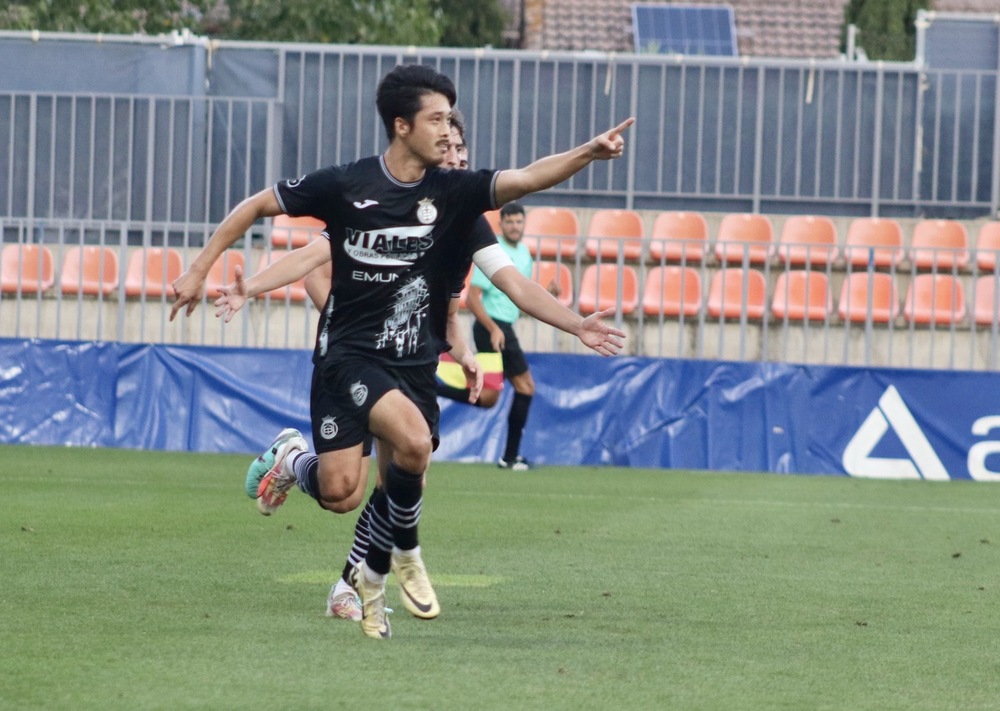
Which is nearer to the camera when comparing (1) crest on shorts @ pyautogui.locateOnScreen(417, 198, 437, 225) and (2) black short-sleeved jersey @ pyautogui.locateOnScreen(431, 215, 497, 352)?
(1) crest on shorts @ pyautogui.locateOnScreen(417, 198, 437, 225)

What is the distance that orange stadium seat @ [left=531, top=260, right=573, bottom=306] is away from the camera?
16.5m

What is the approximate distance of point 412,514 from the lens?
6.50 metres

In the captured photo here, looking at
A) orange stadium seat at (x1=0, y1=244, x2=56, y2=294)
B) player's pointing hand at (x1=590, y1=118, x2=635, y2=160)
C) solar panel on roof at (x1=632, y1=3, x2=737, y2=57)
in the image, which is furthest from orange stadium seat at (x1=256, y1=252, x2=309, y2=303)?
solar panel on roof at (x1=632, y1=3, x2=737, y2=57)

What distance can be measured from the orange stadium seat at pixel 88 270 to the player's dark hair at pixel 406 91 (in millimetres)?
9945

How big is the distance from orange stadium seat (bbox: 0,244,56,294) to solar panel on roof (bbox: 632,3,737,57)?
23914 millimetres

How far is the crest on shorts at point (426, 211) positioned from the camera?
6508mm

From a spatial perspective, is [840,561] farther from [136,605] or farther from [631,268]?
[631,268]

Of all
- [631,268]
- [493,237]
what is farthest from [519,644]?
[631,268]

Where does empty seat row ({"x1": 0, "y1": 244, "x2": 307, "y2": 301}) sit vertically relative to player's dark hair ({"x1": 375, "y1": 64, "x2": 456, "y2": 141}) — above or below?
below

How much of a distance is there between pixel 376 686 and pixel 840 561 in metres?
4.34

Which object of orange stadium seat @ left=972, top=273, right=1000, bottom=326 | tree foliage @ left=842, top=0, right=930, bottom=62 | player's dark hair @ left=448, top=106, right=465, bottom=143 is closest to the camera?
player's dark hair @ left=448, top=106, right=465, bottom=143

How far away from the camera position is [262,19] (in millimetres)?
32312

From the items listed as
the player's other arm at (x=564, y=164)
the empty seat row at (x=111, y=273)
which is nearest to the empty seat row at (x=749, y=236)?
the empty seat row at (x=111, y=273)

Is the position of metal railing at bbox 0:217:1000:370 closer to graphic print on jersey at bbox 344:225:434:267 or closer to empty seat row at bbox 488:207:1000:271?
empty seat row at bbox 488:207:1000:271
